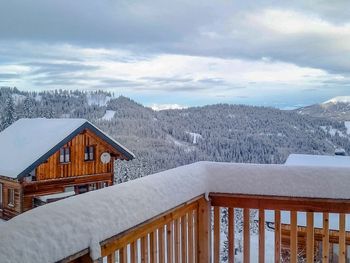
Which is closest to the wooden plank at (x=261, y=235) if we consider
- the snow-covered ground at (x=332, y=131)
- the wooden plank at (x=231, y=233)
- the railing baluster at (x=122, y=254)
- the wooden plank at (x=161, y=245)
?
the wooden plank at (x=231, y=233)

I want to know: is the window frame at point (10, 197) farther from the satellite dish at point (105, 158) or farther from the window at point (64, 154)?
the satellite dish at point (105, 158)

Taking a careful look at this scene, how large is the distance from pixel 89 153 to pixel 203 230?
8686 mm

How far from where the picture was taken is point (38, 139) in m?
9.83

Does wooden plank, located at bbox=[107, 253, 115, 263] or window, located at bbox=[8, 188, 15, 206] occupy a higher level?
wooden plank, located at bbox=[107, 253, 115, 263]

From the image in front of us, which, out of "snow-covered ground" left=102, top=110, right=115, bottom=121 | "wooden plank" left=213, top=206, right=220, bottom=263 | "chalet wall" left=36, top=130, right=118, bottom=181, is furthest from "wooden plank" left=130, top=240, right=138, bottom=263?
"snow-covered ground" left=102, top=110, right=115, bottom=121

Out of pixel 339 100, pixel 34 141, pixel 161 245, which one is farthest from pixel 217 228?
pixel 34 141

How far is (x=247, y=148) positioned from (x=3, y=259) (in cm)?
1238

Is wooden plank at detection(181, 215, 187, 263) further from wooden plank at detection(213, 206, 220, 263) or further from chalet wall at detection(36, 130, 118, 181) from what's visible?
chalet wall at detection(36, 130, 118, 181)

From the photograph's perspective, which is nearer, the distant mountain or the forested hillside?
the distant mountain

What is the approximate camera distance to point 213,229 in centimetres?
224

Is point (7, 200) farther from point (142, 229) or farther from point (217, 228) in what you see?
point (142, 229)

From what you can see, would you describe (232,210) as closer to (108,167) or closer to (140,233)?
(140,233)

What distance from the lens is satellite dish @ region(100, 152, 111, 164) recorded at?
417 inches

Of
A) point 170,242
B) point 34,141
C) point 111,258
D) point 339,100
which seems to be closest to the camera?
point 111,258
